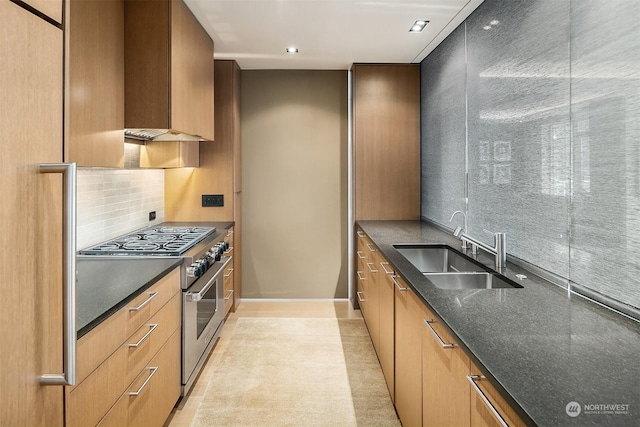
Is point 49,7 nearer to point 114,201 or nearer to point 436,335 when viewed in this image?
point 436,335

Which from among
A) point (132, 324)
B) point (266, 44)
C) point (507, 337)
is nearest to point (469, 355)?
point (507, 337)

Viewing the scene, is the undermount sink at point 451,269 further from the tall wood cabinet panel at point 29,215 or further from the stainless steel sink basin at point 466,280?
the tall wood cabinet panel at point 29,215

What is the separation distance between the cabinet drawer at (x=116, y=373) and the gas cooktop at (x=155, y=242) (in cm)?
42

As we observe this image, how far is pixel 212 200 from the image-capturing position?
14.3ft

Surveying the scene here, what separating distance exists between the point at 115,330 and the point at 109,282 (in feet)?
1.18

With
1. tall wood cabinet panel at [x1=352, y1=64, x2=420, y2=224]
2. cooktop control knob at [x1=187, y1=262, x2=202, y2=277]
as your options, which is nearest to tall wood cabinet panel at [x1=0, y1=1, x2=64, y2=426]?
cooktop control knob at [x1=187, y1=262, x2=202, y2=277]

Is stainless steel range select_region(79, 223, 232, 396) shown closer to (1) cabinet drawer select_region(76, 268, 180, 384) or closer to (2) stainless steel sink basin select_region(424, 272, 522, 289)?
(1) cabinet drawer select_region(76, 268, 180, 384)

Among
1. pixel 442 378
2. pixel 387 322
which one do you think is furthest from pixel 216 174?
pixel 442 378

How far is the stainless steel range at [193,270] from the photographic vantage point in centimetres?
266

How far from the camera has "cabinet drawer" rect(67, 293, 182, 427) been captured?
1.44 metres

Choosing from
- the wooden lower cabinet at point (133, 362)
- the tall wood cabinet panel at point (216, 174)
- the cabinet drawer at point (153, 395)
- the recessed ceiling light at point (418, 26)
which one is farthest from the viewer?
the tall wood cabinet panel at point (216, 174)

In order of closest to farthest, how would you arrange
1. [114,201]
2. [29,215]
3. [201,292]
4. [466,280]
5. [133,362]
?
[29,215], [133,362], [466,280], [201,292], [114,201]

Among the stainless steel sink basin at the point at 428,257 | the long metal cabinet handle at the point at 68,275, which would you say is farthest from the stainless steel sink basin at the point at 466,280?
the long metal cabinet handle at the point at 68,275

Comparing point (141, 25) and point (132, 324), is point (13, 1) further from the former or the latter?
point (141, 25)
